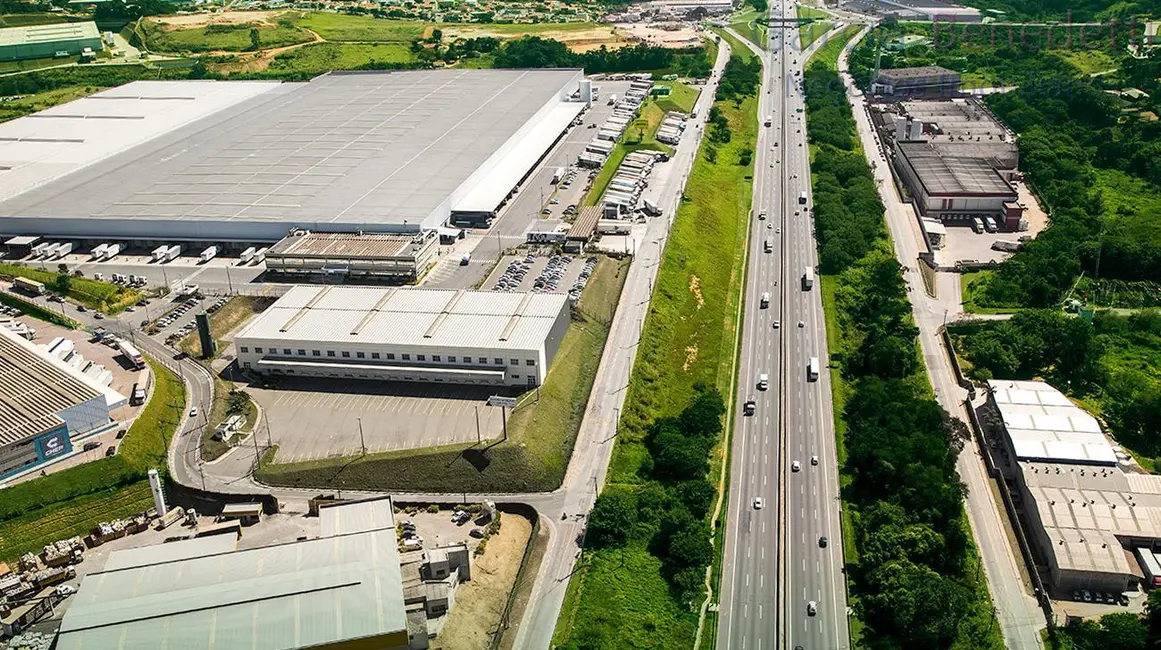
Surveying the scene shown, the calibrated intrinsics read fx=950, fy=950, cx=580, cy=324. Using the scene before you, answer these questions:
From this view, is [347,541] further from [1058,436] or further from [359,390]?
[1058,436]

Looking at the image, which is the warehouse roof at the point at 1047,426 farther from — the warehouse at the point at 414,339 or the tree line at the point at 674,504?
the warehouse at the point at 414,339

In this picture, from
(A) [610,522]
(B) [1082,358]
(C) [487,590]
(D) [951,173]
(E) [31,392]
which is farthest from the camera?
(D) [951,173]

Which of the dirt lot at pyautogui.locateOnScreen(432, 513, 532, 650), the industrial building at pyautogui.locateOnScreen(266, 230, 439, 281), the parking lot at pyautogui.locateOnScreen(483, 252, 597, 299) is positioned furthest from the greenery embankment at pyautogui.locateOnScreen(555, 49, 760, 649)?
the industrial building at pyautogui.locateOnScreen(266, 230, 439, 281)

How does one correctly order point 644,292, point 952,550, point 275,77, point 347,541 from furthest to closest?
point 275,77
point 644,292
point 952,550
point 347,541

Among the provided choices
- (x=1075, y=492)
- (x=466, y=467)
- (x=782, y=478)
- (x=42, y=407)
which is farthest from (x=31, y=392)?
(x=1075, y=492)

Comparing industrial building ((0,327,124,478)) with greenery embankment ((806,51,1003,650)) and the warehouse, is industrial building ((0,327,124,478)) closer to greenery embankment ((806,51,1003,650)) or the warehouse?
the warehouse

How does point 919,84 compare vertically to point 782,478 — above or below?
above

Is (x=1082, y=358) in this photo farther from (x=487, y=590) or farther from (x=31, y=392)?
(x=31, y=392)

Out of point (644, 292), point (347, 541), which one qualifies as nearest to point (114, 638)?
point (347, 541)

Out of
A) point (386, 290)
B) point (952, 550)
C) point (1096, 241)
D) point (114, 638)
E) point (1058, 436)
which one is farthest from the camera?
point (1096, 241)
